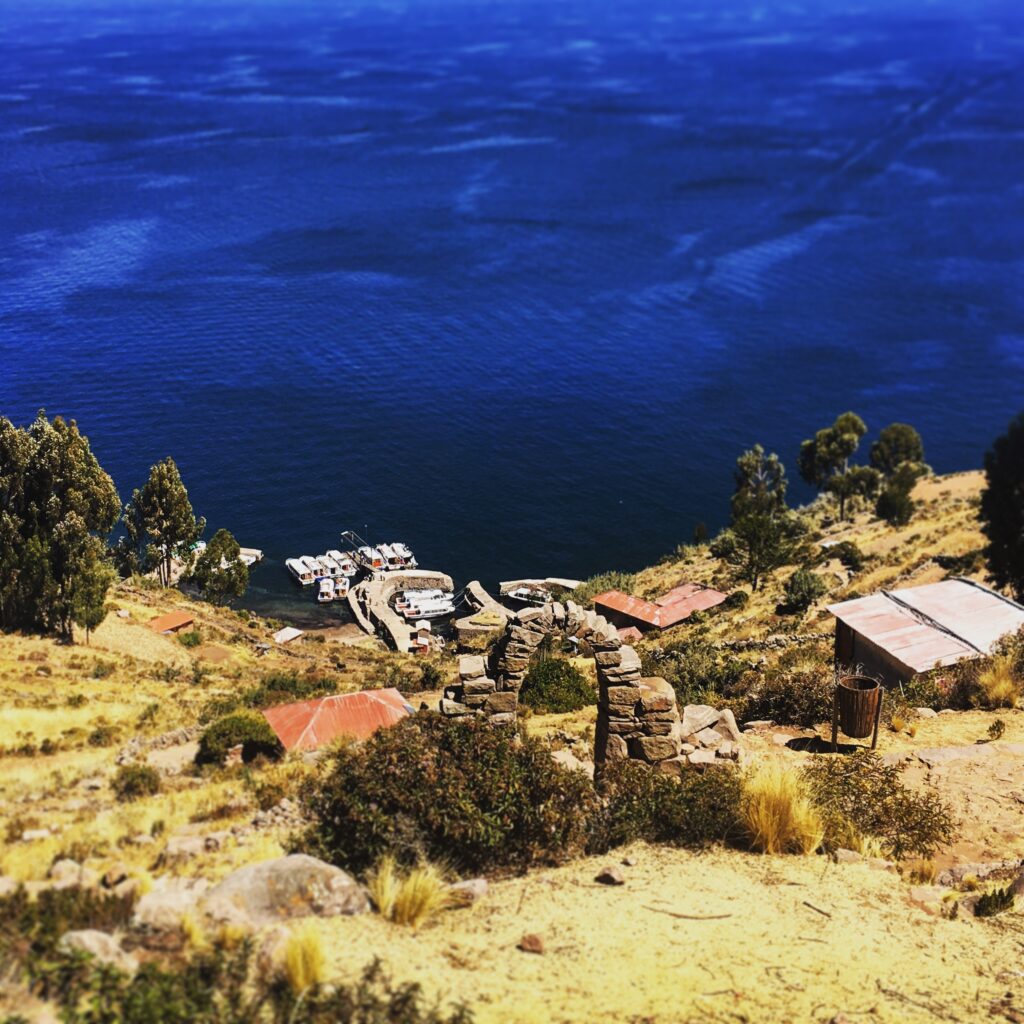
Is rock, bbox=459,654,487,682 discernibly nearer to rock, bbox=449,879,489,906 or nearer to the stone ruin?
the stone ruin

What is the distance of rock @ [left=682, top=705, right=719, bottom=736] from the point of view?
22656mm

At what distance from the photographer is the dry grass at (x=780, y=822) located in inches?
683

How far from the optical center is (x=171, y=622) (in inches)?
1855

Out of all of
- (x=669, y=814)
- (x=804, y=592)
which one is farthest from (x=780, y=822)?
(x=804, y=592)

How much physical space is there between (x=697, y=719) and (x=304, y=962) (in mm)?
12490

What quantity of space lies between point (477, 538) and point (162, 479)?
25.9 m

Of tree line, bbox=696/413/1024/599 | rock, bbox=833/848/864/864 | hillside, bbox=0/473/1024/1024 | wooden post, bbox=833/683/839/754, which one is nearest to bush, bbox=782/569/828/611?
tree line, bbox=696/413/1024/599

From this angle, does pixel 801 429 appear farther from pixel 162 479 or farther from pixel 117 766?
pixel 117 766

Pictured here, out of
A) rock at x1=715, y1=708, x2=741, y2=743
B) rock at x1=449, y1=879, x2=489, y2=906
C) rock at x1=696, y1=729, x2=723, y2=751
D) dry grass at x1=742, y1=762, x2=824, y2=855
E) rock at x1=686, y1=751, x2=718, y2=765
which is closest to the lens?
rock at x1=449, y1=879, x2=489, y2=906

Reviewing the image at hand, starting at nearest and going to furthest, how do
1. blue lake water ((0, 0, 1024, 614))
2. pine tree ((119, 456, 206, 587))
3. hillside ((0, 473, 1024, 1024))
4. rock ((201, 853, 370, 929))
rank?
hillside ((0, 473, 1024, 1024)), rock ((201, 853, 370, 929)), pine tree ((119, 456, 206, 587)), blue lake water ((0, 0, 1024, 614))

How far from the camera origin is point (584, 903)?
49.7ft

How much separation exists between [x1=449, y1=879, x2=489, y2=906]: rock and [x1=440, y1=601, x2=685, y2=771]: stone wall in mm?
4831

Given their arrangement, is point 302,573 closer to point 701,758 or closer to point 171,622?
point 171,622

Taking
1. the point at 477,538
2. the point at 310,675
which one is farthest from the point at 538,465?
the point at 310,675
